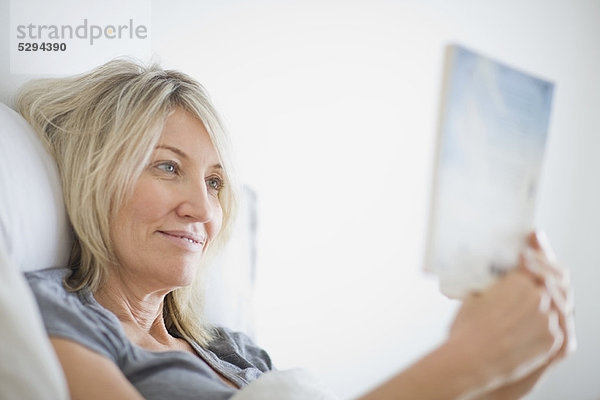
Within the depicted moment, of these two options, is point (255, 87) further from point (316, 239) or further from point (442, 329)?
point (442, 329)

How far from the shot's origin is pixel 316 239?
6.61 feet

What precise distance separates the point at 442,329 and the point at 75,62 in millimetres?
1510

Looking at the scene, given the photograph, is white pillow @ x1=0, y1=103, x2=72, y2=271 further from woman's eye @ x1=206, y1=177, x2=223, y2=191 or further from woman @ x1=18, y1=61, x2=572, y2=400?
woman's eye @ x1=206, y1=177, x2=223, y2=191

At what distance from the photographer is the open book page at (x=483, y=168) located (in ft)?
2.59

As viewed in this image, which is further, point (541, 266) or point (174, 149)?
point (174, 149)

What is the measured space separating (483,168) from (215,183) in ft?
2.52

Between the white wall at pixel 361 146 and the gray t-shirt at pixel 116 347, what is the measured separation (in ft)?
2.38

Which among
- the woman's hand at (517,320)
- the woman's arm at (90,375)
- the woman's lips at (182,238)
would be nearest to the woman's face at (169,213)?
the woman's lips at (182,238)

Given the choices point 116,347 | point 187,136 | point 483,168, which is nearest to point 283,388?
point 116,347

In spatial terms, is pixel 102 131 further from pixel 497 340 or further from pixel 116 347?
pixel 497 340

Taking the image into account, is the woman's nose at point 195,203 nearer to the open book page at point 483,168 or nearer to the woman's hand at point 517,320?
the open book page at point 483,168

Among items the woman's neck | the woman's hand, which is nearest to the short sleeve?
the woman's neck

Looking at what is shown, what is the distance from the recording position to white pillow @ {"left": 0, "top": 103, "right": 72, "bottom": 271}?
0.97 m

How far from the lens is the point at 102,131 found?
3.75ft
